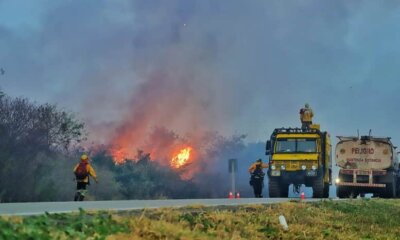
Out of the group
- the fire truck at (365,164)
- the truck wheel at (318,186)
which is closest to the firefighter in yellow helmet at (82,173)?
the truck wheel at (318,186)

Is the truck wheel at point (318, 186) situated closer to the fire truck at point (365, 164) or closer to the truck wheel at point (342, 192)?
the fire truck at point (365, 164)

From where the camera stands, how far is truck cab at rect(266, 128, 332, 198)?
2727 centimetres

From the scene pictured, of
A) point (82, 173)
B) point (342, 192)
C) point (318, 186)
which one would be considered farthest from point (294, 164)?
point (82, 173)

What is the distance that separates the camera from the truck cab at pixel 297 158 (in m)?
27.3

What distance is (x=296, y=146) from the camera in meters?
27.5

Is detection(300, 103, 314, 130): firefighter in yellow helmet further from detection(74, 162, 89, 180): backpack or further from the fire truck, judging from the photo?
detection(74, 162, 89, 180): backpack

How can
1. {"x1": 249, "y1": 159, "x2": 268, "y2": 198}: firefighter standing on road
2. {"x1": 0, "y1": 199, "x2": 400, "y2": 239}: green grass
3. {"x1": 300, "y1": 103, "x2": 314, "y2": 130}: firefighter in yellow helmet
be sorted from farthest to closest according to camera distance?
{"x1": 300, "y1": 103, "x2": 314, "y2": 130}: firefighter in yellow helmet < {"x1": 249, "y1": 159, "x2": 268, "y2": 198}: firefighter standing on road < {"x1": 0, "y1": 199, "x2": 400, "y2": 239}: green grass

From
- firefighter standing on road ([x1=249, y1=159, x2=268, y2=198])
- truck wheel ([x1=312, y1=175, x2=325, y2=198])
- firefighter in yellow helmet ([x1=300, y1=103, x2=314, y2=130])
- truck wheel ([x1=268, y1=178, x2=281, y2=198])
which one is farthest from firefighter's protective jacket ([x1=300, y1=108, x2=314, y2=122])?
truck wheel ([x1=268, y1=178, x2=281, y2=198])

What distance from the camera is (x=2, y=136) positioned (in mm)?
36906

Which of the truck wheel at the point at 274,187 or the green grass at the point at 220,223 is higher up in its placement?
the truck wheel at the point at 274,187

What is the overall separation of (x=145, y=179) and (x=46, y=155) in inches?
556

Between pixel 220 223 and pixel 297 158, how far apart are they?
1635 cm

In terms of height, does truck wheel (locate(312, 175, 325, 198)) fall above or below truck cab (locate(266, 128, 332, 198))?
below

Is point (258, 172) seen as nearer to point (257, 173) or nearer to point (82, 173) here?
point (257, 173)
